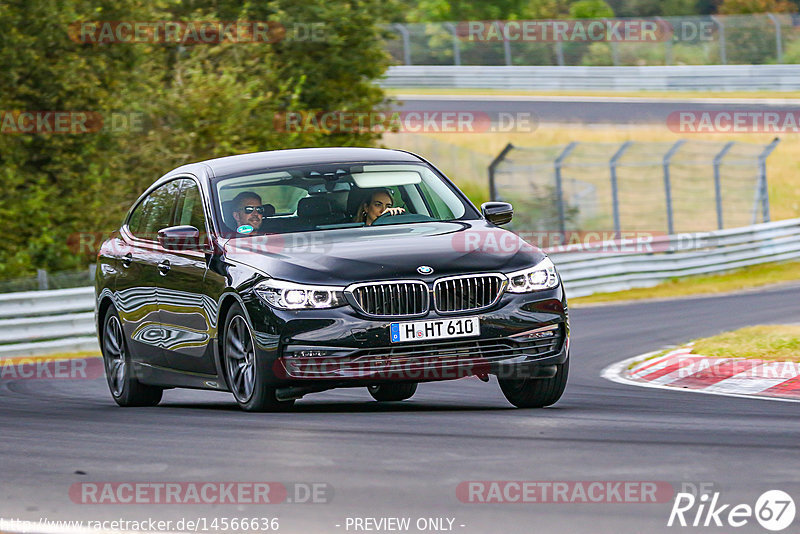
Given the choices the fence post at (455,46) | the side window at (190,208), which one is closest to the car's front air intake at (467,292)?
the side window at (190,208)

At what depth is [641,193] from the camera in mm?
33562

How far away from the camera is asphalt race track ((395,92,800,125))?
39875mm

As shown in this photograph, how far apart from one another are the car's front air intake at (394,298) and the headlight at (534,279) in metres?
0.54

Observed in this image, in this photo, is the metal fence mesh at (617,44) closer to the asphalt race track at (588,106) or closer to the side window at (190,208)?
the asphalt race track at (588,106)

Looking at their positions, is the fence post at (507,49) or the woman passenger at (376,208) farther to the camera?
the fence post at (507,49)

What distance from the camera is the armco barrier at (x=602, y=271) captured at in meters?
19.2

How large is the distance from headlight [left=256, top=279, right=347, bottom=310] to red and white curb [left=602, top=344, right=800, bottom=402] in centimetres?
322

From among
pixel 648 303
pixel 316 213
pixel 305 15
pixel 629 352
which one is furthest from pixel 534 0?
pixel 316 213

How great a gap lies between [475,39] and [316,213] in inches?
1474

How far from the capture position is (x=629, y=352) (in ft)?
50.0

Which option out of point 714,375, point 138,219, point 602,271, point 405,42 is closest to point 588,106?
point 405,42

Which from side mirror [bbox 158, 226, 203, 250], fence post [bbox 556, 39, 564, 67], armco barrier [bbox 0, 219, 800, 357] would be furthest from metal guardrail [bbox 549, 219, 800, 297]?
fence post [bbox 556, 39, 564, 67]

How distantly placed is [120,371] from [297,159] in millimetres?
2390

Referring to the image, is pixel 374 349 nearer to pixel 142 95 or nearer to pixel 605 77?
pixel 142 95
